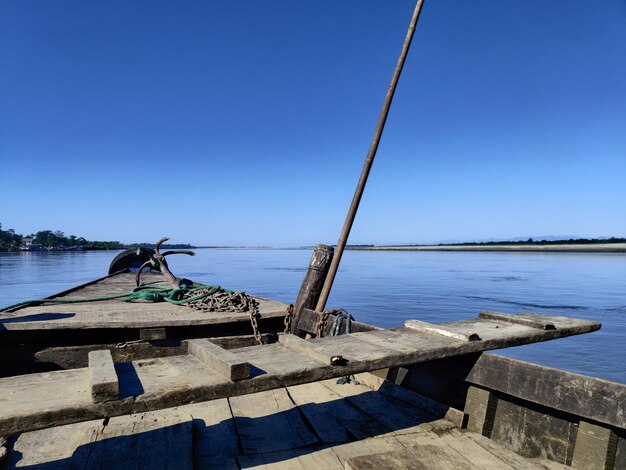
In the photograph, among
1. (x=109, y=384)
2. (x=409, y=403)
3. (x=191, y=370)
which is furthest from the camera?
(x=409, y=403)

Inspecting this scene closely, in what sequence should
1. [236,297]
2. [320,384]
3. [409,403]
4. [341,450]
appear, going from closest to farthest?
[341,450], [409,403], [320,384], [236,297]

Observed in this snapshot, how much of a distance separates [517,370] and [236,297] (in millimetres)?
3640

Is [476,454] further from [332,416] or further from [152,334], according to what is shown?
[152,334]

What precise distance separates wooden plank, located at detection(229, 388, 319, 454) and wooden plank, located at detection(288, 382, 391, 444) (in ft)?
0.32

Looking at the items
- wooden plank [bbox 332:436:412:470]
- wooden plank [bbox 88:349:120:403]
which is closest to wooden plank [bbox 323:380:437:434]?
wooden plank [bbox 332:436:412:470]

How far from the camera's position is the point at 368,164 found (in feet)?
17.0

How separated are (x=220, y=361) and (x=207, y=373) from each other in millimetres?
128

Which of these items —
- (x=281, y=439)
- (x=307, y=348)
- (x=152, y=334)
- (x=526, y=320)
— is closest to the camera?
(x=307, y=348)

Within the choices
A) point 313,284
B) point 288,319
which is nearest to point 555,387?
point 313,284

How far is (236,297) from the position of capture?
580cm

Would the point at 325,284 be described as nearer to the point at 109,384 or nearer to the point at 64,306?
the point at 109,384

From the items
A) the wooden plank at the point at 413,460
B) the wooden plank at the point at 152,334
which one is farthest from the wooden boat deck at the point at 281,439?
the wooden plank at the point at 152,334

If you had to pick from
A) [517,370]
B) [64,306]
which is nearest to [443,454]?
[517,370]

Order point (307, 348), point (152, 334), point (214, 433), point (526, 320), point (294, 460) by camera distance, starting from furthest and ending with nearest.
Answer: point (152, 334)
point (526, 320)
point (214, 433)
point (294, 460)
point (307, 348)
